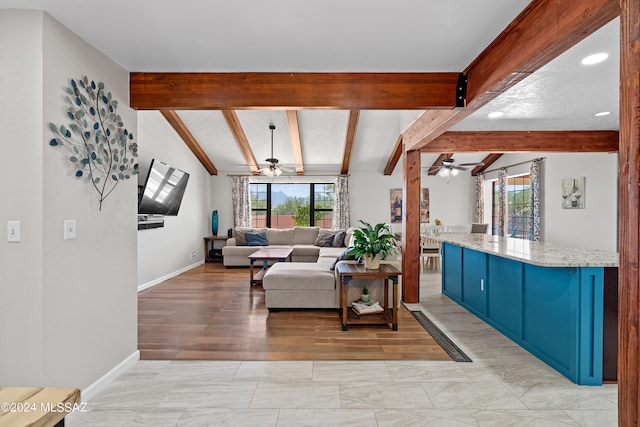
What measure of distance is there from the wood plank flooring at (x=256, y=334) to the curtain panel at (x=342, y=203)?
397 centimetres

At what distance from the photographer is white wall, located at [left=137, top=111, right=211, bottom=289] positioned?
17.7 ft

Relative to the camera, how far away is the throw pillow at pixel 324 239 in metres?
7.61

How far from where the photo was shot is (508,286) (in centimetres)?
333

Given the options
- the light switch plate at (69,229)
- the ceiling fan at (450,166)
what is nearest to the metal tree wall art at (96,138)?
the light switch plate at (69,229)

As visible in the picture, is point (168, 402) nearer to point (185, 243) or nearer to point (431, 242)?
point (185, 243)

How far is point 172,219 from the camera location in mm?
6387

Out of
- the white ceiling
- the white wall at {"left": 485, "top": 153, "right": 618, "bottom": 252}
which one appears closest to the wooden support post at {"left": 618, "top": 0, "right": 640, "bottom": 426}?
the white ceiling

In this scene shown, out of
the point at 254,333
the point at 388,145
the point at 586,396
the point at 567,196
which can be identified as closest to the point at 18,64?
the point at 254,333

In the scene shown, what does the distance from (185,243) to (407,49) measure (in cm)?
594

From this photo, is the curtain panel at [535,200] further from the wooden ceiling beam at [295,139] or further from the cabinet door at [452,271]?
the wooden ceiling beam at [295,139]

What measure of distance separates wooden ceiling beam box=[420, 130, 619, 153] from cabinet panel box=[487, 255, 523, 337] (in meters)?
2.06

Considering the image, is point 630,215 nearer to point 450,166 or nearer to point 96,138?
point 96,138

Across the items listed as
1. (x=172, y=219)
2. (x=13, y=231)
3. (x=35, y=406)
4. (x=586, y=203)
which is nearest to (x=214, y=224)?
(x=172, y=219)

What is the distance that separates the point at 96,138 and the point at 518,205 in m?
7.80
